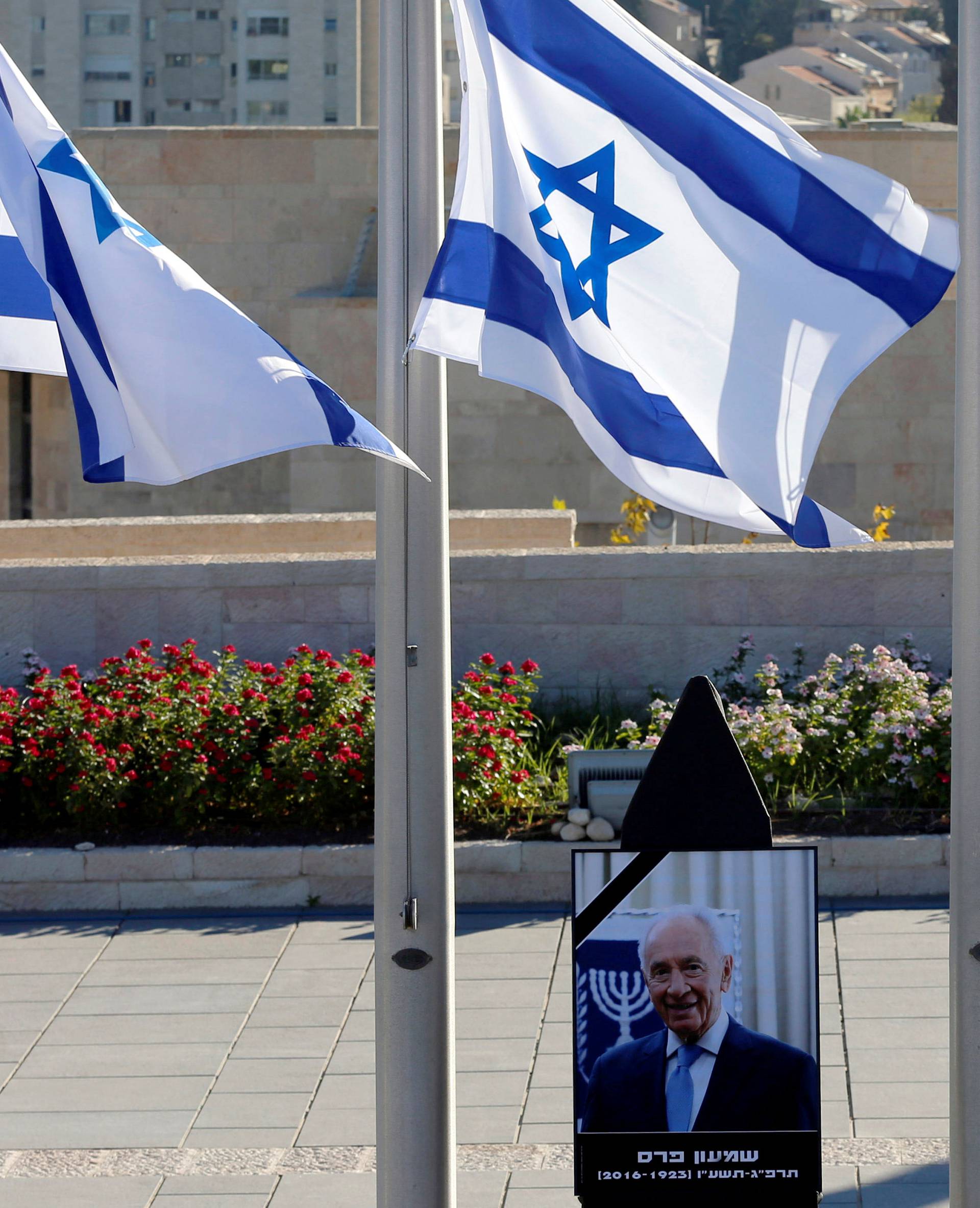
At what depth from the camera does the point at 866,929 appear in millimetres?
8078

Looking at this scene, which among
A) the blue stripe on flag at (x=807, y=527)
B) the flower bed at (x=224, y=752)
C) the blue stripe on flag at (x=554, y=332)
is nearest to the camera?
the blue stripe on flag at (x=554, y=332)

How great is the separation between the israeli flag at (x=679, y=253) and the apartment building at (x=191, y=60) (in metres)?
79.2

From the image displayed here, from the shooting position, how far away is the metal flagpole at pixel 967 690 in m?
4.12

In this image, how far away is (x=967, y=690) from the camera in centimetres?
415

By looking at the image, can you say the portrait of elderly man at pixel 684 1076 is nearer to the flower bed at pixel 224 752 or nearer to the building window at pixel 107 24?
the flower bed at pixel 224 752

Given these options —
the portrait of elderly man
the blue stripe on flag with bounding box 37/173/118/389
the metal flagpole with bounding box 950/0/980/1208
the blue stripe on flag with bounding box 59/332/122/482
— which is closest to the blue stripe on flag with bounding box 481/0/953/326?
the metal flagpole with bounding box 950/0/980/1208

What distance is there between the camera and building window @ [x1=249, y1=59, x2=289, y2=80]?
301 feet

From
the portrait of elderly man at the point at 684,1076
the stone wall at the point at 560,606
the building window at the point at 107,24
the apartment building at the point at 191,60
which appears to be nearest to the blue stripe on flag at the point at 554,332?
the portrait of elderly man at the point at 684,1076

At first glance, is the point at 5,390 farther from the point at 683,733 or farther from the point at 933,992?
the point at 683,733

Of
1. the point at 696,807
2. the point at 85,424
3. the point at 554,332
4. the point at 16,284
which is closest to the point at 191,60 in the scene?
the point at 16,284

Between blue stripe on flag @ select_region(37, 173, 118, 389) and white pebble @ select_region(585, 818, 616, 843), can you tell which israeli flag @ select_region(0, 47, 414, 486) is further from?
white pebble @ select_region(585, 818, 616, 843)

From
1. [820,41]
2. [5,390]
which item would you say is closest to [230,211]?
[5,390]

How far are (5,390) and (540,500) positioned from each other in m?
7.40

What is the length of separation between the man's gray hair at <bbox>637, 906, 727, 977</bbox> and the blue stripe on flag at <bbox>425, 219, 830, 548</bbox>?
3.23 feet
